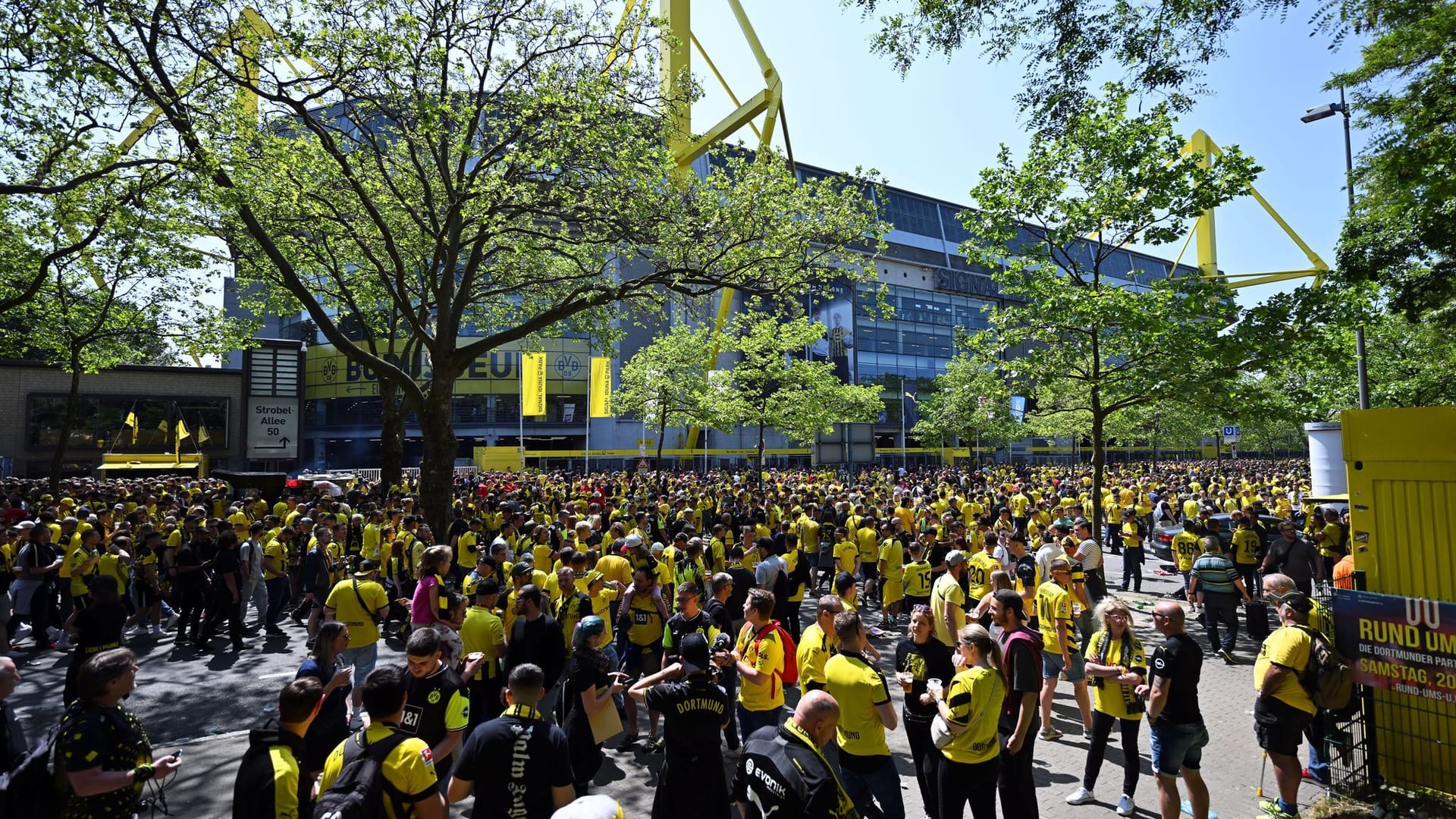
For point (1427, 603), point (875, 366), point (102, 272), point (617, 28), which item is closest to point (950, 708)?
point (1427, 603)

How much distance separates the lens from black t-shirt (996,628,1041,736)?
463 centimetres

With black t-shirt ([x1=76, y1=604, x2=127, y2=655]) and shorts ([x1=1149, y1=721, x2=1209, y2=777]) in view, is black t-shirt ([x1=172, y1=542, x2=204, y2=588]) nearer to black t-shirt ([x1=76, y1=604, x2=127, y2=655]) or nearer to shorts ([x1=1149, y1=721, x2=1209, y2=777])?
black t-shirt ([x1=76, y1=604, x2=127, y2=655])

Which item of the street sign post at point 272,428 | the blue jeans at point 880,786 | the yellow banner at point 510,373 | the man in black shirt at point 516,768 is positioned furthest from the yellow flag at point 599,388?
the man in black shirt at point 516,768

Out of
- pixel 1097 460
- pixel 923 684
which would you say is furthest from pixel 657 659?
pixel 1097 460

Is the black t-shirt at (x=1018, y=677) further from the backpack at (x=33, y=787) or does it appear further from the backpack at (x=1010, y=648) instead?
the backpack at (x=33, y=787)

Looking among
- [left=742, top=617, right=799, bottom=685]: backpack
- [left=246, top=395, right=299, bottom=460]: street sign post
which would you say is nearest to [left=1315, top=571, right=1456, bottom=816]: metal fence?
[left=742, top=617, right=799, bottom=685]: backpack

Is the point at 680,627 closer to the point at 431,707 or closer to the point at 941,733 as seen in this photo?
the point at 431,707

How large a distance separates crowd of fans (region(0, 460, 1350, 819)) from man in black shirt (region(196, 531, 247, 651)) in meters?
0.04

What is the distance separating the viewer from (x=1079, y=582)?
7910mm

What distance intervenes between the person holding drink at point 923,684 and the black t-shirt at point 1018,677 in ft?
1.23

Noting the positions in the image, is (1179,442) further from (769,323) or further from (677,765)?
(677,765)

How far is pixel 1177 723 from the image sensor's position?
14.9 feet

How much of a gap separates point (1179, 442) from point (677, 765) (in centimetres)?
6379

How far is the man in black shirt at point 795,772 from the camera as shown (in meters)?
2.89
